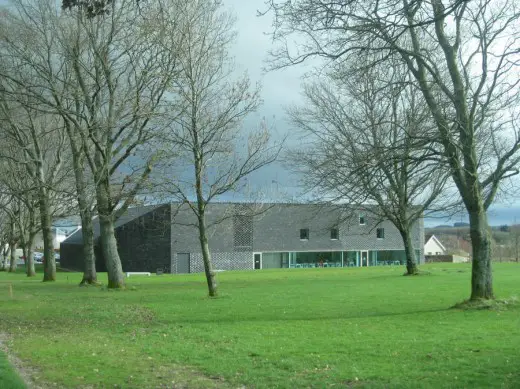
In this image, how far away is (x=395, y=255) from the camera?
82.8m

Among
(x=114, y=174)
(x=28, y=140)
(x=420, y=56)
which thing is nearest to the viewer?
(x=420, y=56)

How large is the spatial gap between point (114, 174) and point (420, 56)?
18.9 metres

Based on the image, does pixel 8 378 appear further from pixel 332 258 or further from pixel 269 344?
pixel 332 258

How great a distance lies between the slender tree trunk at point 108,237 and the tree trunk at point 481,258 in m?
17.3

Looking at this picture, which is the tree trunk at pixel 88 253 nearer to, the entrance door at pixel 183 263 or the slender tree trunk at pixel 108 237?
the slender tree trunk at pixel 108 237

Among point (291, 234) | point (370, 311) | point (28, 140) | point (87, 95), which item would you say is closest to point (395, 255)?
point (291, 234)

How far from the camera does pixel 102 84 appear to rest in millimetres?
31047

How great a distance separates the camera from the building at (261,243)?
223 ft

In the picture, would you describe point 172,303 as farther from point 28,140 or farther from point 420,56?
point 28,140

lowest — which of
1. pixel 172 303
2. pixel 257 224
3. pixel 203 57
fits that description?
pixel 172 303

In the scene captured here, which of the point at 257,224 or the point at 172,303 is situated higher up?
the point at 257,224

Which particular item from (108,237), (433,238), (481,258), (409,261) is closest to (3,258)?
(108,237)

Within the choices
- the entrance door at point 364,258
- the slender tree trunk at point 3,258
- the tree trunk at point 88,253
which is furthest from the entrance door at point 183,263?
the tree trunk at point 88,253

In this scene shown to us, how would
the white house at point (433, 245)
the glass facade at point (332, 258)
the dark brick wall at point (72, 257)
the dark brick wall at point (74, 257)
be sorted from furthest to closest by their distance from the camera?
the white house at point (433, 245) → the dark brick wall at point (72, 257) → the dark brick wall at point (74, 257) → the glass facade at point (332, 258)
